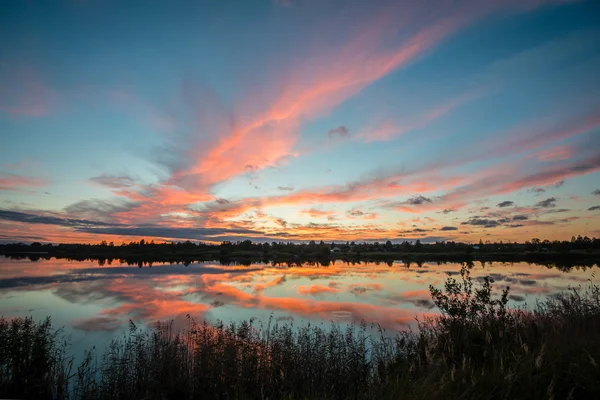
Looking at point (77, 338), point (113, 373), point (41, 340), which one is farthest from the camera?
point (77, 338)

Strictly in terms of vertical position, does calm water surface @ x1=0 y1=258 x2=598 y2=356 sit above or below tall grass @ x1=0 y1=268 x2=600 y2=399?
below

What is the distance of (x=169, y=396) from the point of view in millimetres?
10523

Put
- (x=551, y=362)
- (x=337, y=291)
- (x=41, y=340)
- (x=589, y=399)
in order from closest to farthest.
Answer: (x=589, y=399)
(x=551, y=362)
(x=41, y=340)
(x=337, y=291)

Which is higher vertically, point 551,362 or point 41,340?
point 551,362

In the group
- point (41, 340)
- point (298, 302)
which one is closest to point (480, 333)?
point (41, 340)

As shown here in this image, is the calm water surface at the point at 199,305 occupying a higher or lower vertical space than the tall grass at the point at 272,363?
lower

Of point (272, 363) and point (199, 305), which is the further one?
point (199, 305)

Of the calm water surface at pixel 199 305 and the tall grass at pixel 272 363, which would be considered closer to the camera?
the tall grass at pixel 272 363

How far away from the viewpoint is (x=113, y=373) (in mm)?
12281

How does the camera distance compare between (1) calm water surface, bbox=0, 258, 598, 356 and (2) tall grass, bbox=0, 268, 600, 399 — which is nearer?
(2) tall grass, bbox=0, 268, 600, 399

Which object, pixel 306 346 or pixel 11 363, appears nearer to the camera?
pixel 11 363

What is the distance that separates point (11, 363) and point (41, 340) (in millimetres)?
1127

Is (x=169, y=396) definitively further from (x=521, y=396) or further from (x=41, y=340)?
(x=521, y=396)

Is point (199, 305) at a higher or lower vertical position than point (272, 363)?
lower
